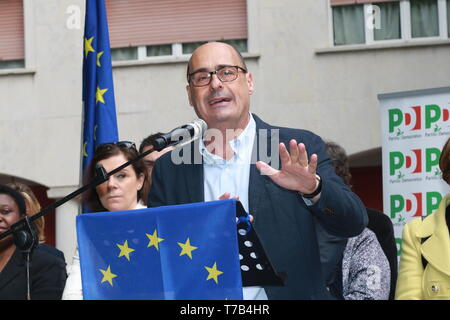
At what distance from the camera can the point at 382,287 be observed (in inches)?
179

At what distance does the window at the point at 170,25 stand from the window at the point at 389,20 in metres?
1.31

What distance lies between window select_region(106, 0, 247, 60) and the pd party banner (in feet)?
19.4

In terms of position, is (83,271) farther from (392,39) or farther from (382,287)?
(392,39)

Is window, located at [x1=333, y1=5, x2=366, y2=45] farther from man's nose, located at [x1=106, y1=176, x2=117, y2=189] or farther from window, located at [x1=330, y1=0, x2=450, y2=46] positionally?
man's nose, located at [x1=106, y1=176, x2=117, y2=189]

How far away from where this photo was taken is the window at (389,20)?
12.9 meters

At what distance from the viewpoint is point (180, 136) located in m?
3.34

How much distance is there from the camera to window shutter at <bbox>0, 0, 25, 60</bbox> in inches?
543

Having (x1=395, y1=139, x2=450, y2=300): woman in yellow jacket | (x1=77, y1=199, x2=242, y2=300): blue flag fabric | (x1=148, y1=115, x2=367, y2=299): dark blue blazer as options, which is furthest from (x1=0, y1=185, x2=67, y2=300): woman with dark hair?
(x1=395, y1=139, x2=450, y2=300): woman in yellow jacket

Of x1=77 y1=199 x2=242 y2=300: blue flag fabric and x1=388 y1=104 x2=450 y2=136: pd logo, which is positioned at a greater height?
x1=388 y1=104 x2=450 y2=136: pd logo

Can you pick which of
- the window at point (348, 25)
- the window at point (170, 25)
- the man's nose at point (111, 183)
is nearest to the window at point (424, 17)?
the window at point (348, 25)

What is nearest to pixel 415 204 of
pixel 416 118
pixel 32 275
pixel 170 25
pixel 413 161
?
pixel 413 161

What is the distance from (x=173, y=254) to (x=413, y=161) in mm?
4662

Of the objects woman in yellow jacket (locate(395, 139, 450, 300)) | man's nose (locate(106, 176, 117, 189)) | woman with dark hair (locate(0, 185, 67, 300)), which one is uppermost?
man's nose (locate(106, 176, 117, 189))

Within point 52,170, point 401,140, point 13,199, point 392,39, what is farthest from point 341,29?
point 13,199
